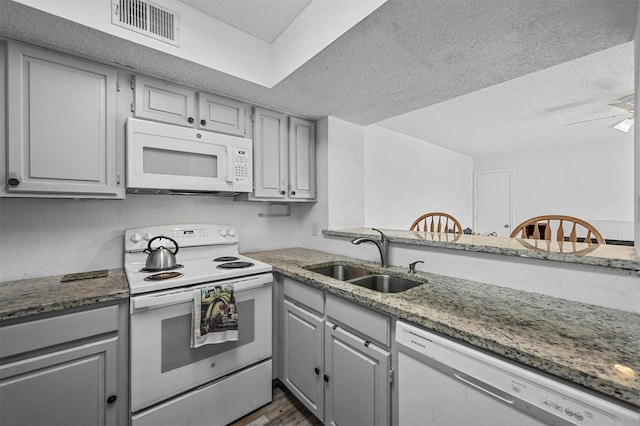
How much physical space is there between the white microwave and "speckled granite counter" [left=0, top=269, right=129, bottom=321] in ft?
1.85

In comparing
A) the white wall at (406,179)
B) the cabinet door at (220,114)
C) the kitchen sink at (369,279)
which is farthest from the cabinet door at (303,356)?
the white wall at (406,179)

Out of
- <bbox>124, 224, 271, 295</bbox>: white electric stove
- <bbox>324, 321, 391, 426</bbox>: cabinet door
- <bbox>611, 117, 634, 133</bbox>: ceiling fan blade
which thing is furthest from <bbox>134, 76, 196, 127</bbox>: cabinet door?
<bbox>611, 117, 634, 133</bbox>: ceiling fan blade

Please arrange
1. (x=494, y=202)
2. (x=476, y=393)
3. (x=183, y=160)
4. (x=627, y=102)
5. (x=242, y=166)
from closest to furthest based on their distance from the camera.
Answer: (x=476, y=393) → (x=183, y=160) → (x=242, y=166) → (x=627, y=102) → (x=494, y=202)

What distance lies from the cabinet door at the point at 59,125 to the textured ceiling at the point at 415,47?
111 millimetres

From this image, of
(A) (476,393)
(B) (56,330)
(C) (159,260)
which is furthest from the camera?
(C) (159,260)

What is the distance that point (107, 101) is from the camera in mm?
1515

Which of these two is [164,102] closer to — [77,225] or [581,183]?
[77,225]

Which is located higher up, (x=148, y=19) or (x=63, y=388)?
(x=148, y=19)

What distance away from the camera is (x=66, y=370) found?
46.1 inches

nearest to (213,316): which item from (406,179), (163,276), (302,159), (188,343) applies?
(188,343)

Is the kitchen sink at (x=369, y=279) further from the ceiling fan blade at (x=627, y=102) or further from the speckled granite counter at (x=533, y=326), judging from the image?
the ceiling fan blade at (x=627, y=102)

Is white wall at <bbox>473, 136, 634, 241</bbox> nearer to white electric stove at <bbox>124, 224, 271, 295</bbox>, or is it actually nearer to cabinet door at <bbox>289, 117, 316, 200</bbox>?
cabinet door at <bbox>289, 117, 316, 200</bbox>

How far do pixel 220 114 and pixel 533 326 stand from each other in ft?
6.93

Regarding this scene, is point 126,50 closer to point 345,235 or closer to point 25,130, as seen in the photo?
point 25,130
